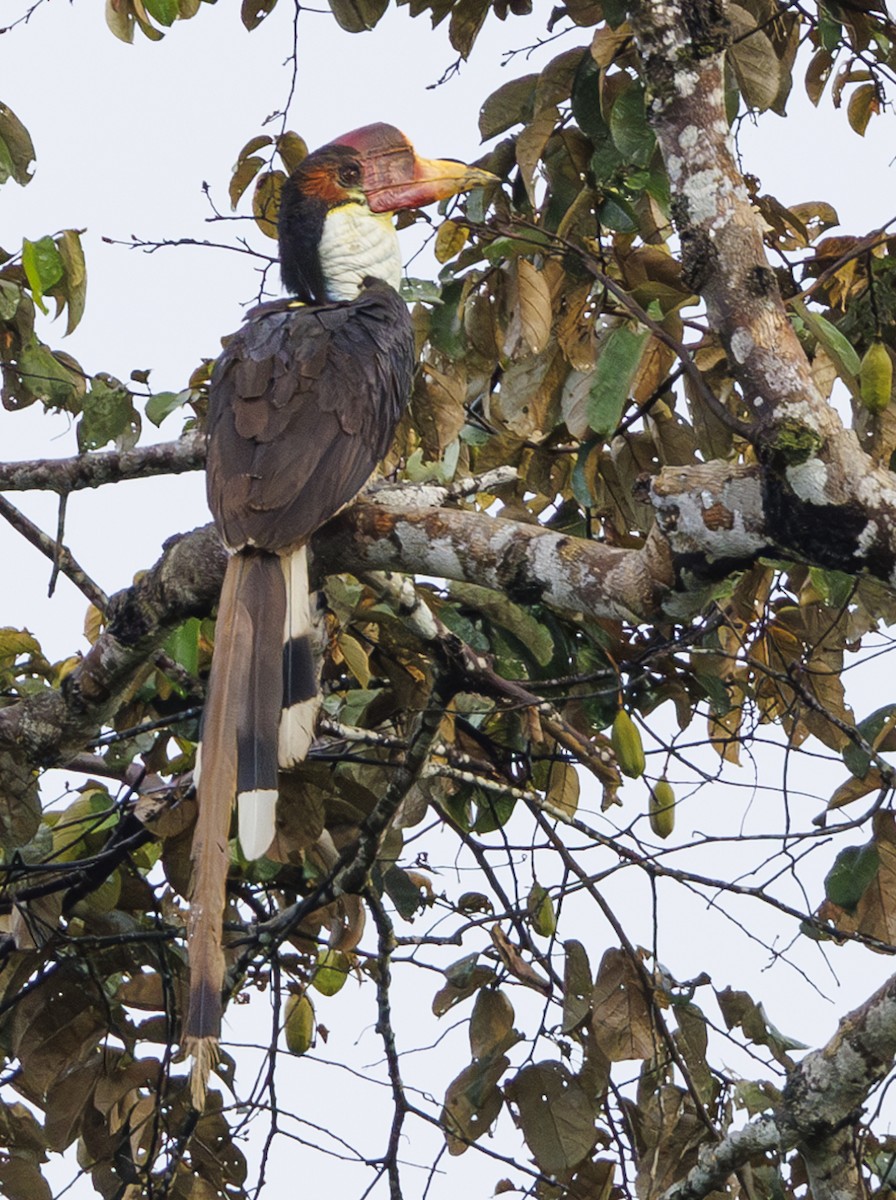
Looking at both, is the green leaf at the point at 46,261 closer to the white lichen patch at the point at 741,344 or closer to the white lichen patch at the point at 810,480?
the white lichen patch at the point at 741,344

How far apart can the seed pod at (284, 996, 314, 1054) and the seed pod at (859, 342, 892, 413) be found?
1405 millimetres

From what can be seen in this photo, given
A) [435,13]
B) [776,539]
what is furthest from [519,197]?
[776,539]

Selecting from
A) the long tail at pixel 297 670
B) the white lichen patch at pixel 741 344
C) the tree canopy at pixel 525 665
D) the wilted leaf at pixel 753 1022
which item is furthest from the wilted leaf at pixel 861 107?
the wilted leaf at pixel 753 1022

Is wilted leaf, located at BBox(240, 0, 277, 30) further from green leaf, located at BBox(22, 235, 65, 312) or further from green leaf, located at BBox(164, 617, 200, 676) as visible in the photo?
green leaf, located at BBox(164, 617, 200, 676)

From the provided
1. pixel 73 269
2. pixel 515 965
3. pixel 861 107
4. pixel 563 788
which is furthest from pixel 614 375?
pixel 861 107

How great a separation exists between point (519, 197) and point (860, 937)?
1.42m

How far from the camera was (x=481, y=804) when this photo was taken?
2598 millimetres

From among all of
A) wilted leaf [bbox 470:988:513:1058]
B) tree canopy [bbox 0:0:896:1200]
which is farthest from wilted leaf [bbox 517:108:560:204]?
wilted leaf [bbox 470:988:513:1058]

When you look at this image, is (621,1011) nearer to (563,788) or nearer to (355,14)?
(563,788)

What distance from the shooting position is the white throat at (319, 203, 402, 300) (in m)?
3.16

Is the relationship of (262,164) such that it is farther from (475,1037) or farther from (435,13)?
(475,1037)

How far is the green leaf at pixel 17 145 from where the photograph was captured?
2.69 metres

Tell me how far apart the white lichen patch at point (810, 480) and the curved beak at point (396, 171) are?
5.61 feet

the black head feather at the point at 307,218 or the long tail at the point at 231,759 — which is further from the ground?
the black head feather at the point at 307,218
